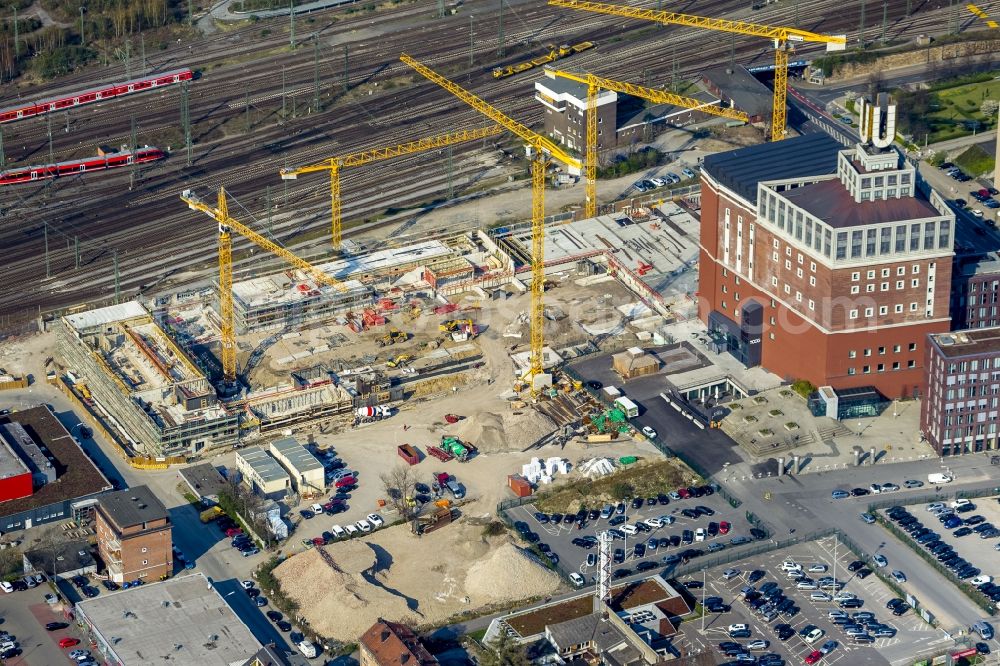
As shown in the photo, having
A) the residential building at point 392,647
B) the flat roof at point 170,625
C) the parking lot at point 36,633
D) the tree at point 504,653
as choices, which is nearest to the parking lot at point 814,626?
the tree at point 504,653

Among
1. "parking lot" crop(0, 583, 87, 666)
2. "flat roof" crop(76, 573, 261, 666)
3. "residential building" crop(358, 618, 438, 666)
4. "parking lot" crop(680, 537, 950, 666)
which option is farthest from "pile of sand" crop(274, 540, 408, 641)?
"parking lot" crop(680, 537, 950, 666)

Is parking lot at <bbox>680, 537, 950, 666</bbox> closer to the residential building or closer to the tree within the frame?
the tree

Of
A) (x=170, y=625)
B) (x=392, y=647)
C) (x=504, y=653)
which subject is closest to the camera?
(x=392, y=647)

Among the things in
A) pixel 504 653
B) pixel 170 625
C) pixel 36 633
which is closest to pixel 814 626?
pixel 504 653

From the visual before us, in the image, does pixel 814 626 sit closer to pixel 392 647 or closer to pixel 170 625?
pixel 392 647

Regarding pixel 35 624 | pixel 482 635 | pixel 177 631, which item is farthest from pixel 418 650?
pixel 35 624

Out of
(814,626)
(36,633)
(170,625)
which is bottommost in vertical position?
(814,626)
